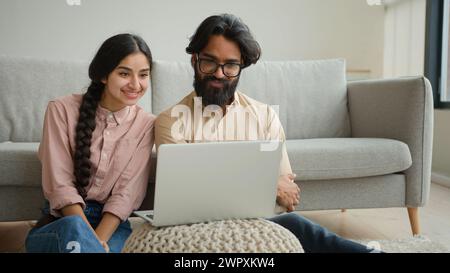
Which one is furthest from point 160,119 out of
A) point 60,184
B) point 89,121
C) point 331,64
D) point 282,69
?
point 331,64

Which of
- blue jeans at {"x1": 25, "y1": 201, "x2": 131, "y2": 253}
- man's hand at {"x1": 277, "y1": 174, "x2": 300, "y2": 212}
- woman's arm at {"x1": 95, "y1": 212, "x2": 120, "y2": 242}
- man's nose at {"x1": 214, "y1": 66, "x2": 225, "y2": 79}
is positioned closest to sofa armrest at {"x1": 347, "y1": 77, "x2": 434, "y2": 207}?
man's hand at {"x1": 277, "y1": 174, "x2": 300, "y2": 212}

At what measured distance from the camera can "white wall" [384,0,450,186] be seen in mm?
2783

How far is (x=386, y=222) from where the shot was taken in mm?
1978

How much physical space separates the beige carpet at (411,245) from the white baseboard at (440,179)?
3.66ft

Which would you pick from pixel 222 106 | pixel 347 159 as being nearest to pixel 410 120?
pixel 347 159

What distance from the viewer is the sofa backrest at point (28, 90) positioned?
1860 millimetres

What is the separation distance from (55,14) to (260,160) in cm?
208

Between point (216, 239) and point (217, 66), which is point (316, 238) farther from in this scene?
point (217, 66)

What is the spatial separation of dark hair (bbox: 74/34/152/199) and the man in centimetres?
16

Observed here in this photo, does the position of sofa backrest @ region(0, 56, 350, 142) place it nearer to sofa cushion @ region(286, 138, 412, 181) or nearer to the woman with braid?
sofa cushion @ region(286, 138, 412, 181)

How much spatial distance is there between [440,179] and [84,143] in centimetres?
219

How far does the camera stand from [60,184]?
116cm

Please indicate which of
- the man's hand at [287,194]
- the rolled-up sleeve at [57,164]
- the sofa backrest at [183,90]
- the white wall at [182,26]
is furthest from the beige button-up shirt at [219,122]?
the white wall at [182,26]

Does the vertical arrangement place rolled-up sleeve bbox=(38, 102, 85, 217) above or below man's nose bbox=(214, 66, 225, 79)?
below
